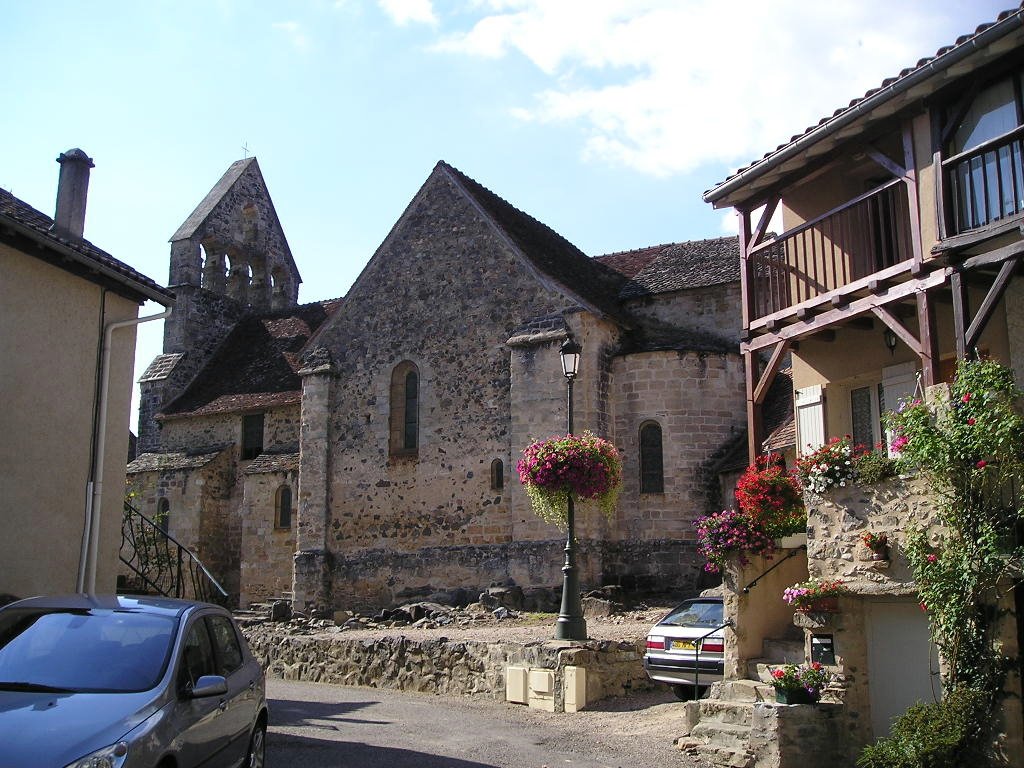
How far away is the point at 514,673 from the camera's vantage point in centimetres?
1455

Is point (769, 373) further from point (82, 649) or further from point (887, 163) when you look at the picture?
point (82, 649)

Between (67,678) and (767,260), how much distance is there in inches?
438

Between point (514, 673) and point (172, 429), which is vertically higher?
point (172, 429)

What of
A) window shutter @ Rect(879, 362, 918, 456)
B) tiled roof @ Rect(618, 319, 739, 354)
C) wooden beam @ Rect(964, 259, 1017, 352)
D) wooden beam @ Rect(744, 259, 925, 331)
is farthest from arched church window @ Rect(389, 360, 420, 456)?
wooden beam @ Rect(964, 259, 1017, 352)

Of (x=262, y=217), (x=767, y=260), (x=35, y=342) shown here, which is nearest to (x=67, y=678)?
(x=35, y=342)

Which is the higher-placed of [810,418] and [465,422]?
[465,422]

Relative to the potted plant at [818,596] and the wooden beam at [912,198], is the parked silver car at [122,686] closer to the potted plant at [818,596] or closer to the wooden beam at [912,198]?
the potted plant at [818,596]

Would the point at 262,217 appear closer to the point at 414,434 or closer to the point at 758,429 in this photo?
the point at 414,434

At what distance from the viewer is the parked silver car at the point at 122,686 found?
19.1 feet

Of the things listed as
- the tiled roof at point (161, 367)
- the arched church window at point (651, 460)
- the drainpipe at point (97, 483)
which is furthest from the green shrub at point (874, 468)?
the tiled roof at point (161, 367)

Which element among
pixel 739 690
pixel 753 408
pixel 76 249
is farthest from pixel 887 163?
pixel 76 249

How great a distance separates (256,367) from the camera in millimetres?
33219

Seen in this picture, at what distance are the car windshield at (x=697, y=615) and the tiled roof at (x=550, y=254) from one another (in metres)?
10.9

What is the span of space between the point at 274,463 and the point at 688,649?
725 inches
